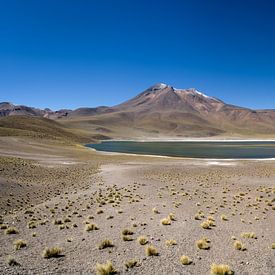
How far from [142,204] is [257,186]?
44.0ft

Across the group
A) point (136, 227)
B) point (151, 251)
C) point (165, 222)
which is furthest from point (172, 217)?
point (151, 251)

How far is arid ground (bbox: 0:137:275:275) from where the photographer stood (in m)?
10.5

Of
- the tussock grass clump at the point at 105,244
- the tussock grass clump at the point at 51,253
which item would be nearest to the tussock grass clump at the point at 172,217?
the tussock grass clump at the point at 105,244

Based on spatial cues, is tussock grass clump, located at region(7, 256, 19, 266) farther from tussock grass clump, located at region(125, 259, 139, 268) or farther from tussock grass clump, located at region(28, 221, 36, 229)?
tussock grass clump, located at region(28, 221, 36, 229)

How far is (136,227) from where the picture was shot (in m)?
15.2

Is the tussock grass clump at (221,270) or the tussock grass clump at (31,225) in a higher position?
the tussock grass clump at (221,270)

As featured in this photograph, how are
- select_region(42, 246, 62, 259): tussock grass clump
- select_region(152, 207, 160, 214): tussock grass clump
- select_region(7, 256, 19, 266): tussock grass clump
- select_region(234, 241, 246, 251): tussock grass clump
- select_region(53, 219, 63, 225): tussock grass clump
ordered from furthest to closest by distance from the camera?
select_region(152, 207, 160, 214): tussock grass clump, select_region(53, 219, 63, 225): tussock grass clump, select_region(234, 241, 246, 251): tussock grass clump, select_region(42, 246, 62, 259): tussock grass clump, select_region(7, 256, 19, 266): tussock grass clump

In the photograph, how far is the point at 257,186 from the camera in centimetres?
2864

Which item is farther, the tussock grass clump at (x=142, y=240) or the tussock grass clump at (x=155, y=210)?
the tussock grass clump at (x=155, y=210)

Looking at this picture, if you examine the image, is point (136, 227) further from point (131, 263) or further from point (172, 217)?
point (131, 263)

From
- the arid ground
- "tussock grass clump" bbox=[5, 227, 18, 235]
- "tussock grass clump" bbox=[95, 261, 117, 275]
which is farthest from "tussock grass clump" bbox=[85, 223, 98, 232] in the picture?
"tussock grass clump" bbox=[95, 261, 117, 275]

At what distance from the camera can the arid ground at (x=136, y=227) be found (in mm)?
10482

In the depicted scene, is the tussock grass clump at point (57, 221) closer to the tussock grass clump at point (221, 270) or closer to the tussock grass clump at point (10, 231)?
the tussock grass clump at point (10, 231)

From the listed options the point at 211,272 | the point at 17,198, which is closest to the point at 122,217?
the point at 211,272
